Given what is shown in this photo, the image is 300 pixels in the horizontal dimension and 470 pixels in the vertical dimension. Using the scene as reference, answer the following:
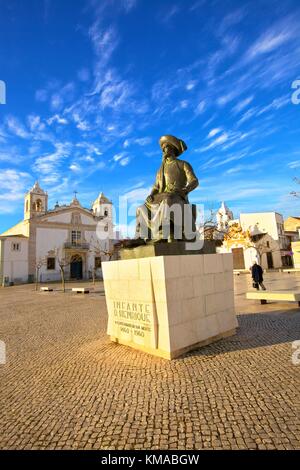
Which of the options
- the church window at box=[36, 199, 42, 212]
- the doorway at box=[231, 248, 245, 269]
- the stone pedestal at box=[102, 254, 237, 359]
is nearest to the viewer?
the stone pedestal at box=[102, 254, 237, 359]

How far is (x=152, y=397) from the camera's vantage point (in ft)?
10.2

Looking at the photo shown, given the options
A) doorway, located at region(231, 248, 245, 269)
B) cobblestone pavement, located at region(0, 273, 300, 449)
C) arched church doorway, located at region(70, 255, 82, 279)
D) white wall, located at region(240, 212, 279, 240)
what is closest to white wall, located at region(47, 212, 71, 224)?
arched church doorway, located at region(70, 255, 82, 279)

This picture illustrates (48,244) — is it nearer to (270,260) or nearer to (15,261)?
(15,261)

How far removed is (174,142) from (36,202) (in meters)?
39.8

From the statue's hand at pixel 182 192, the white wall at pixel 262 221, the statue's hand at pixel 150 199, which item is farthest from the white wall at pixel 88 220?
the statue's hand at pixel 182 192

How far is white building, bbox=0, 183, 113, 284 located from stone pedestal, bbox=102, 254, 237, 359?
32482 millimetres

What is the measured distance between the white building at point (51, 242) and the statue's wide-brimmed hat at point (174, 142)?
3257 centimetres

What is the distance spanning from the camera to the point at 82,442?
94.0 inches

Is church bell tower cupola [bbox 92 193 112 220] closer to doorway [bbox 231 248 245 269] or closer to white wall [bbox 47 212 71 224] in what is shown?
white wall [bbox 47 212 71 224]

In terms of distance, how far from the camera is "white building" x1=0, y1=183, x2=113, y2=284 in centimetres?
3572

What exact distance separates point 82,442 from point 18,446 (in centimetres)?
56

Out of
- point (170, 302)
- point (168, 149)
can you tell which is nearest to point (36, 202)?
point (168, 149)

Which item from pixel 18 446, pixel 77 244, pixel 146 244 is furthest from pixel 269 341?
pixel 77 244
